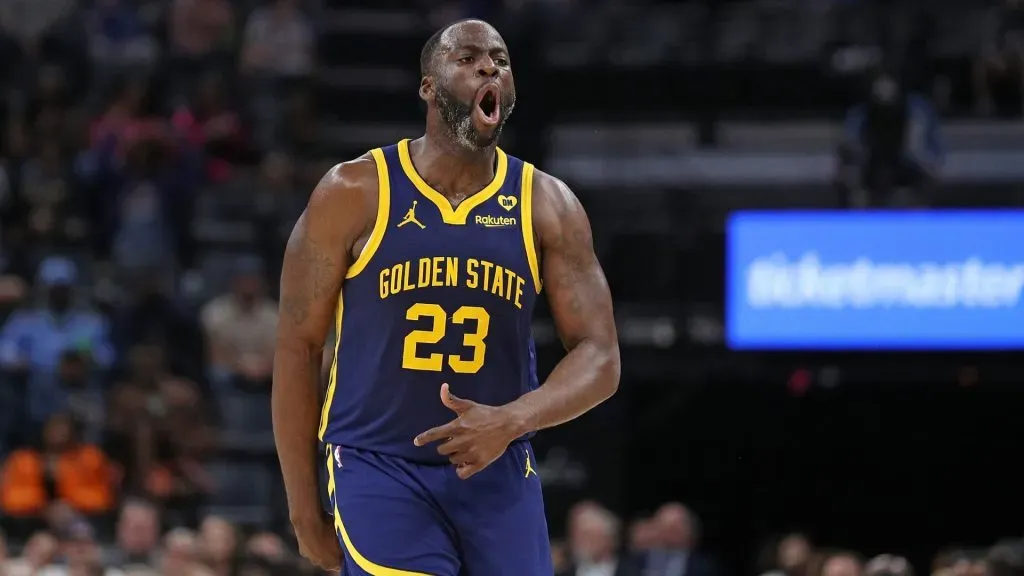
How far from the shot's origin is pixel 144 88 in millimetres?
16047

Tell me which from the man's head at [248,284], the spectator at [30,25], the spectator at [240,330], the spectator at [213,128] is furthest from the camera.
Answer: the spectator at [30,25]

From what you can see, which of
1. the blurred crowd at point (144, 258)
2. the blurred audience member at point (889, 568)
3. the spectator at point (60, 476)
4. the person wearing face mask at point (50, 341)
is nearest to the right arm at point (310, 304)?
the blurred audience member at point (889, 568)

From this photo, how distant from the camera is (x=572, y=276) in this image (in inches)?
206

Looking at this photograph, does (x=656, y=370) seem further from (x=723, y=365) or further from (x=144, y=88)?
(x=144, y=88)

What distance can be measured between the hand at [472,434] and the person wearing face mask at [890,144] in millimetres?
9176

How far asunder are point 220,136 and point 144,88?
0.88 metres

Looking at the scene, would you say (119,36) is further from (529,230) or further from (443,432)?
(443,432)

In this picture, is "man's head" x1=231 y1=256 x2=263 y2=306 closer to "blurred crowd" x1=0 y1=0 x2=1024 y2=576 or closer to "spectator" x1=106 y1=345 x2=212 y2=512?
"blurred crowd" x1=0 y1=0 x2=1024 y2=576

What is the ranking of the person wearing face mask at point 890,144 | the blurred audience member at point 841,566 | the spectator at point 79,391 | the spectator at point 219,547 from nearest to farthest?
the blurred audience member at point 841,566, the spectator at point 219,547, the spectator at point 79,391, the person wearing face mask at point 890,144

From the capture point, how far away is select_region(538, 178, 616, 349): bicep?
5.21 m

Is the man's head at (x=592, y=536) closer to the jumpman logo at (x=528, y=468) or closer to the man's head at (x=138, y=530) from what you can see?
the man's head at (x=138, y=530)

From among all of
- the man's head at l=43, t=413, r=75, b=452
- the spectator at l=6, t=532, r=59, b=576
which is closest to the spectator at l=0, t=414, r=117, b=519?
the man's head at l=43, t=413, r=75, b=452

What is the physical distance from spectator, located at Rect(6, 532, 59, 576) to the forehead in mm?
7585

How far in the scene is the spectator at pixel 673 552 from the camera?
1214 cm
